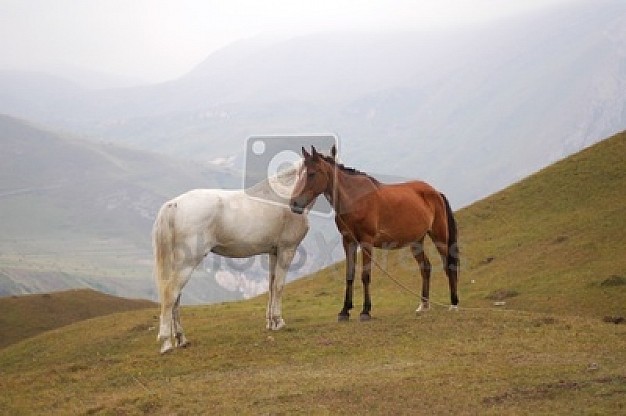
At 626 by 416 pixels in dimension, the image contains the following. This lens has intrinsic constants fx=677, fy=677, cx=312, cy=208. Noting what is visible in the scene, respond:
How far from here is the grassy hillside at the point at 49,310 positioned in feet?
174

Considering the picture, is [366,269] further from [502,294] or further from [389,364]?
[502,294]

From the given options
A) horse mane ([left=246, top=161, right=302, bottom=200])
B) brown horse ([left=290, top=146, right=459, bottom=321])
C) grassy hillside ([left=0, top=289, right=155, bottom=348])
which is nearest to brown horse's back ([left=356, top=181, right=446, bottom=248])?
brown horse ([left=290, top=146, right=459, bottom=321])

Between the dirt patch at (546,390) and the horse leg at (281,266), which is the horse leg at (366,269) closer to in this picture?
the horse leg at (281,266)

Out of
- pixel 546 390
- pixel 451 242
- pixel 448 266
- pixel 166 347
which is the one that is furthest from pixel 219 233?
pixel 546 390

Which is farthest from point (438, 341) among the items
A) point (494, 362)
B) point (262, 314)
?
point (262, 314)

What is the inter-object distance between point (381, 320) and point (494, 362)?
19.4 feet

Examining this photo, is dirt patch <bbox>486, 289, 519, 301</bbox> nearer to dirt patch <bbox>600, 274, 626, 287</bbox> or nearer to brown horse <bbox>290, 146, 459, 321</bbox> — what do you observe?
dirt patch <bbox>600, 274, 626, 287</bbox>

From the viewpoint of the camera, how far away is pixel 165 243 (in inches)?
663

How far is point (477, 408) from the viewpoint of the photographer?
35.7 feet

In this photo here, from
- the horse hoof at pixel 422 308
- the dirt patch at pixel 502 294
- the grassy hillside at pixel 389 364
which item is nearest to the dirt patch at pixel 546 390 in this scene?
the grassy hillside at pixel 389 364

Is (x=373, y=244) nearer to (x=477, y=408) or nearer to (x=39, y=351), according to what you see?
(x=477, y=408)

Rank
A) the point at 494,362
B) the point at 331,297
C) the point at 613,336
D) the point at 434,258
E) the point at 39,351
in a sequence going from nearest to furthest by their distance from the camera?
1. the point at 494,362
2. the point at 613,336
3. the point at 39,351
4. the point at 331,297
5. the point at 434,258

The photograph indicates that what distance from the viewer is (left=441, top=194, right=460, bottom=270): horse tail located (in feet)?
68.9

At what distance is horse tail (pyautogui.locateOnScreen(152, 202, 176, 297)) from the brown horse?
309cm
